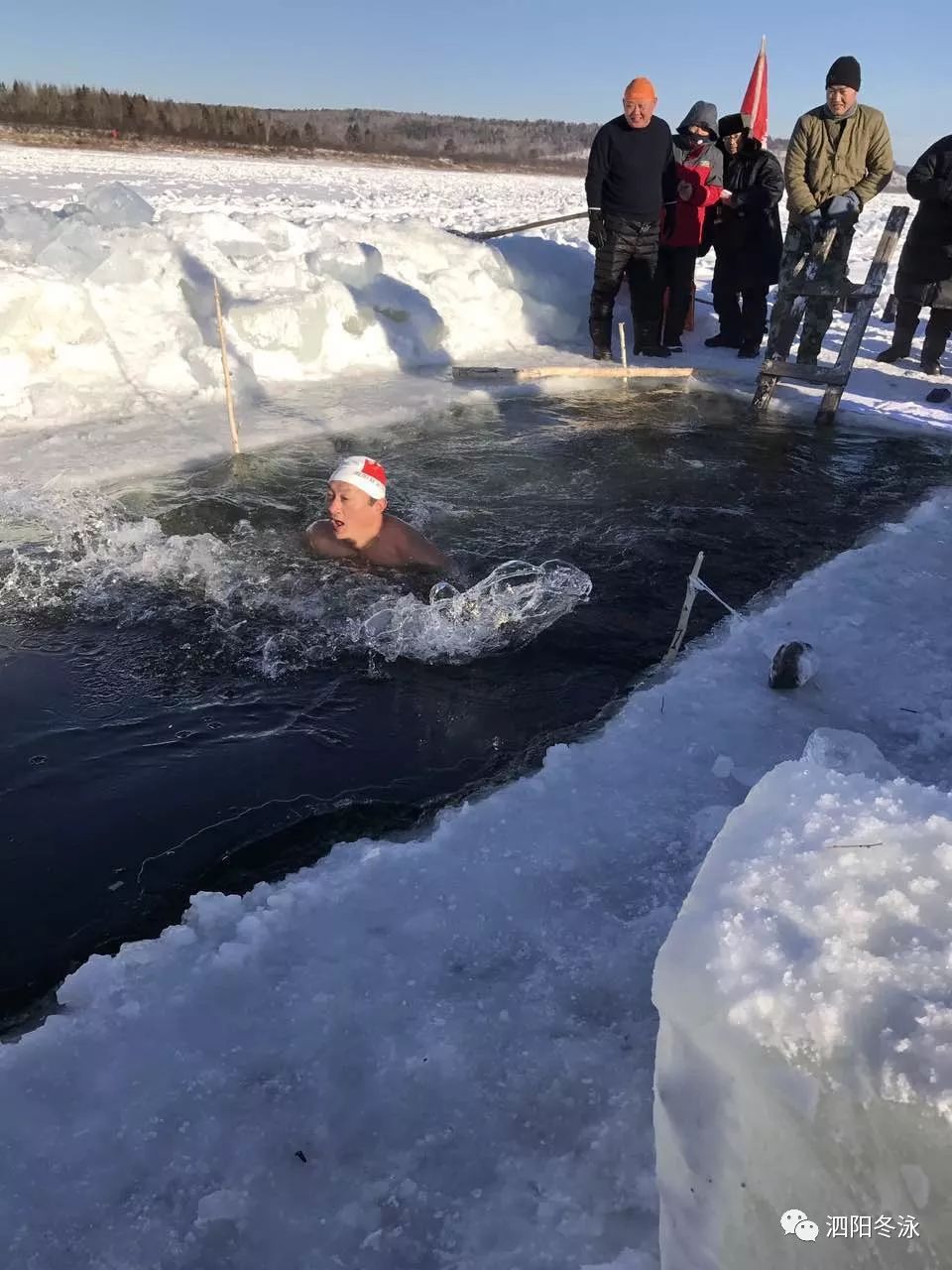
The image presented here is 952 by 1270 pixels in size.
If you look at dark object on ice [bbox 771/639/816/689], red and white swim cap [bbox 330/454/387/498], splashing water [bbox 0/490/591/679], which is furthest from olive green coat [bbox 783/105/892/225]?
dark object on ice [bbox 771/639/816/689]

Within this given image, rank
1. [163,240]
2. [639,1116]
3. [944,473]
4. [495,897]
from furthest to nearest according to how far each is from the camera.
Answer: [163,240] → [944,473] → [495,897] → [639,1116]

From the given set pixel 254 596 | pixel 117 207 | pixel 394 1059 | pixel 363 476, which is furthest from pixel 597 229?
pixel 394 1059

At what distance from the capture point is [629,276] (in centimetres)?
894

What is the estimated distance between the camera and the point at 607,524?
5609 mm

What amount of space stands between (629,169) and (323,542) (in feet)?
17.2

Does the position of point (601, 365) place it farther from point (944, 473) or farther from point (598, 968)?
point (598, 968)

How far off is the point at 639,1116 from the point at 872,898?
2.82 ft

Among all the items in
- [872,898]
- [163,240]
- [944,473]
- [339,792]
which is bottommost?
[339,792]

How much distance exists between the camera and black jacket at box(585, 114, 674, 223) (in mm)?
7930

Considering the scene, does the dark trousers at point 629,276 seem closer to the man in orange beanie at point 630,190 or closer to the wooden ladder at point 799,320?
the man in orange beanie at point 630,190

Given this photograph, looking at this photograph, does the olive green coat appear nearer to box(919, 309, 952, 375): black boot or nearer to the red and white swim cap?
box(919, 309, 952, 375): black boot

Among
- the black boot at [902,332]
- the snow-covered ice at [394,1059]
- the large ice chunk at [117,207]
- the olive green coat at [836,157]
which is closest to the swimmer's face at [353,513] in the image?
the snow-covered ice at [394,1059]

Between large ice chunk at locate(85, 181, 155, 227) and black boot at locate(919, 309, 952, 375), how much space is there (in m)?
7.95

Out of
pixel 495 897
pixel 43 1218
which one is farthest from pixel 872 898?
pixel 43 1218
